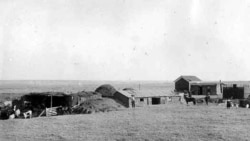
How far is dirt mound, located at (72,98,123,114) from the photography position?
143 ft

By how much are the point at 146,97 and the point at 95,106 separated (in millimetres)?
12807

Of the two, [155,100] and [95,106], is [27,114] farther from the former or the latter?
[155,100]

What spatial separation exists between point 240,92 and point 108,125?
41.4 metres

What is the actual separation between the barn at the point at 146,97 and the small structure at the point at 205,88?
29.8ft

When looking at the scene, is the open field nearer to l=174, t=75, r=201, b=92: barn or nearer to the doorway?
the doorway

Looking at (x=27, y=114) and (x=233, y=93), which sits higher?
(x=233, y=93)

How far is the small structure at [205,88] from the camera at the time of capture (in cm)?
6662

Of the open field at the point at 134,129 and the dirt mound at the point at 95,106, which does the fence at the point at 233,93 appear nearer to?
the dirt mound at the point at 95,106

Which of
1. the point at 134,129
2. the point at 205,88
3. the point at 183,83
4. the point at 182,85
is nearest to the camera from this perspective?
the point at 134,129

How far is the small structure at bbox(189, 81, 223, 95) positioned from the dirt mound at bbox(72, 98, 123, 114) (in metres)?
23.2

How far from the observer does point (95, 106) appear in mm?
45969

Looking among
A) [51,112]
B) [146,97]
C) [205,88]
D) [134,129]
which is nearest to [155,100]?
[146,97]

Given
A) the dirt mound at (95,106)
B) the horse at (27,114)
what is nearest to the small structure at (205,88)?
the dirt mound at (95,106)

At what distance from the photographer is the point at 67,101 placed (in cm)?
4584
